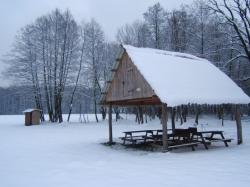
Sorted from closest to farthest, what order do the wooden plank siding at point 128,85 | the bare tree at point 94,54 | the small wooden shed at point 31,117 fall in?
the wooden plank siding at point 128,85
the small wooden shed at point 31,117
the bare tree at point 94,54

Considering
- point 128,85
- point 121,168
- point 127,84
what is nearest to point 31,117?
point 127,84

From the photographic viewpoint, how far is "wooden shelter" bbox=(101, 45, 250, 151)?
13.8 m

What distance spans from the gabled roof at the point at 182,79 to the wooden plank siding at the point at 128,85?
0.41m

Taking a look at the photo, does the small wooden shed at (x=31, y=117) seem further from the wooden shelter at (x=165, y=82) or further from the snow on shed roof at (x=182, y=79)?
the snow on shed roof at (x=182, y=79)

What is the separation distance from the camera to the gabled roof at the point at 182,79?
45.3ft

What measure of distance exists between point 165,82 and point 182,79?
1.39 metres

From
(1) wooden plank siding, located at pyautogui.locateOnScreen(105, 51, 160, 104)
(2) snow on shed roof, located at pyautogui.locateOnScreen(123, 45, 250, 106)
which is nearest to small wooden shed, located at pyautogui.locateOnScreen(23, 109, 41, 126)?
(1) wooden plank siding, located at pyautogui.locateOnScreen(105, 51, 160, 104)

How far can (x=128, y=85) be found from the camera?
624 inches

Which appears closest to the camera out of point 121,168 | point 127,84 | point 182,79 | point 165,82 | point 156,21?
point 121,168

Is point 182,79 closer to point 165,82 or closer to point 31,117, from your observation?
point 165,82

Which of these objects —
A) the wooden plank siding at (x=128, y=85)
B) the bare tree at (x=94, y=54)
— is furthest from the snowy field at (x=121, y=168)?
the bare tree at (x=94, y=54)

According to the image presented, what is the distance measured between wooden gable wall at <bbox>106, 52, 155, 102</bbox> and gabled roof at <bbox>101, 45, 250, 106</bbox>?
0.42m

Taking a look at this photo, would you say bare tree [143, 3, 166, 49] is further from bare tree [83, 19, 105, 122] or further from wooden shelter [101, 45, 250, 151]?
wooden shelter [101, 45, 250, 151]

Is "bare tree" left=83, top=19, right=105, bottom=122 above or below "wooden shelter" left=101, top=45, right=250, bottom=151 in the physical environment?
above
